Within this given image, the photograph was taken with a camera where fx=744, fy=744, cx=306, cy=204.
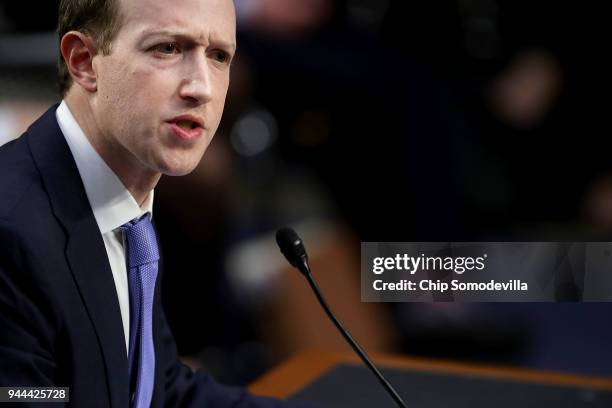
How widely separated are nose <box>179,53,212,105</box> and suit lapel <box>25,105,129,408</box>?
0.13 meters

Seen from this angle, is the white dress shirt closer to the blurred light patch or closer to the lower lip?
the lower lip

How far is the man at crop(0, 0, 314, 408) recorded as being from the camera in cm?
62

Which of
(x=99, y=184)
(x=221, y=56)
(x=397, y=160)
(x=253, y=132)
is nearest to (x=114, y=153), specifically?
(x=99, y=184)

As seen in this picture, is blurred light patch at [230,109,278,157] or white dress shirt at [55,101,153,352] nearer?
white dress shirt at [55,101,153,352]

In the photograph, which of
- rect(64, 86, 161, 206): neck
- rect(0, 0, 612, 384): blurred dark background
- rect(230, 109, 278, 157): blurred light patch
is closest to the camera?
rect(64, 86, 161, 206): neck

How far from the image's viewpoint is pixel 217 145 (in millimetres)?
1909

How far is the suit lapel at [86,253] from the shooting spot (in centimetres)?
66

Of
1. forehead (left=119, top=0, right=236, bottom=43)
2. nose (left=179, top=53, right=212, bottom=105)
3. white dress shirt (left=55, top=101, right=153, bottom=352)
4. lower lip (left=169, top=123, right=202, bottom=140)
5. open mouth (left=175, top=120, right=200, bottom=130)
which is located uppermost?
forehead (left=119, top=0, right=236, bottom=43)

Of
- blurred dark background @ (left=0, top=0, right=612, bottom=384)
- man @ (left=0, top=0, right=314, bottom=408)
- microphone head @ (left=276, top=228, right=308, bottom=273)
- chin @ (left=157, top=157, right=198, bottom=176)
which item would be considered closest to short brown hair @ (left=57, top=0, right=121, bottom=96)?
man @ (left=0, top=0, right=314, bottom=408)

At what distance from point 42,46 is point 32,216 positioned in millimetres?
886

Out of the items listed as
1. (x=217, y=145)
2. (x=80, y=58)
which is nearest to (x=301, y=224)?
(x=217, y=145)

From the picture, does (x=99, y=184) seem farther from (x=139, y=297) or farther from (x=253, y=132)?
(x=253, y=132)

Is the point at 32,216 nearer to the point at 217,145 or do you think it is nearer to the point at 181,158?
the point at 181,158

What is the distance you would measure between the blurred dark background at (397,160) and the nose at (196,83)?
0.80 m
